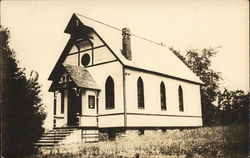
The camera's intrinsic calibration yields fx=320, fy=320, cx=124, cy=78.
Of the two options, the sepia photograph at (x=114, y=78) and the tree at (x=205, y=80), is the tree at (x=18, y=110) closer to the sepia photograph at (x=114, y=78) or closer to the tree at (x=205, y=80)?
the sepia photograph at (x=114, y=78)

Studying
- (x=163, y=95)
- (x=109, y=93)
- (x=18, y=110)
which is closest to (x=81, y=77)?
(x=109, y=93)

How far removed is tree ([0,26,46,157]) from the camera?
37.7ft

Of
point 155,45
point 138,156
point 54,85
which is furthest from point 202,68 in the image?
point 138,156

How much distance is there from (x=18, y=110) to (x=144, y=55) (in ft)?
35.6

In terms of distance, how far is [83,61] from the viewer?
2028cm

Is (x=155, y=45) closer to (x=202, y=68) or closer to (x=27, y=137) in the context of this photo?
(x=202, y=68)

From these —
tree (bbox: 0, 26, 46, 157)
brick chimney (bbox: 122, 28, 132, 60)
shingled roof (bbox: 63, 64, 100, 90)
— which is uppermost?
brick chimney (bbox: 122, 28, 132, 60)

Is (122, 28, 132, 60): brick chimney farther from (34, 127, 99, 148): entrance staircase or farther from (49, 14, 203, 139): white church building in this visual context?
(34, 127, 99, 148): entrance staircase

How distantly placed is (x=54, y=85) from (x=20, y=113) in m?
7.53

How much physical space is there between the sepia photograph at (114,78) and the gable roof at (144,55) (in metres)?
0.10

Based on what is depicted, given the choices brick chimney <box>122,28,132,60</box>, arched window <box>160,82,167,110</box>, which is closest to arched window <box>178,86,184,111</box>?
arched window <box>160,82,167,110</box>

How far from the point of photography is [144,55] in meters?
20.9

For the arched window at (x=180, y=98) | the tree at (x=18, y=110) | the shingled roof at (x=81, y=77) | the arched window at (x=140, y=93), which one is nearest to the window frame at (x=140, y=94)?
the arched window at (x=140, y=93)

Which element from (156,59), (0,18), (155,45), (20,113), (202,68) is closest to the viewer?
(20,113)
